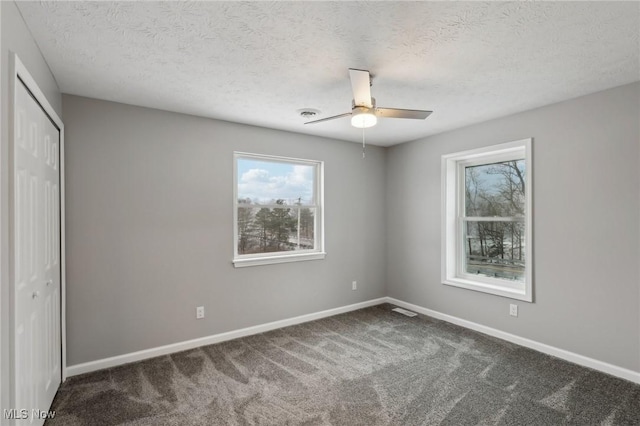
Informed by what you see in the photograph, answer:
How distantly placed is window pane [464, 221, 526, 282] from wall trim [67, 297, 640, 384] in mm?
651

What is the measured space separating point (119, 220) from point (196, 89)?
4.64 feet

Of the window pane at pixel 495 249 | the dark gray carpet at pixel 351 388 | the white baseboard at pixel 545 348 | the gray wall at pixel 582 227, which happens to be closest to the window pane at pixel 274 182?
the dark gray carpet at pixel 351 388

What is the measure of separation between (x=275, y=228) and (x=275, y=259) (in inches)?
15.5

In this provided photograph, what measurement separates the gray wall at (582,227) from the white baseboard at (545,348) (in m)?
0.05

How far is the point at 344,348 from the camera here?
135 inches

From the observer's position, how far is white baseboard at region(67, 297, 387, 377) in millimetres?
2924

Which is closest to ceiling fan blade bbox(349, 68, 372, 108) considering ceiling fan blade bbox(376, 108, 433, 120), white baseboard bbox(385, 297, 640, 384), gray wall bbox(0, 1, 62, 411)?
ceiling fan blade bbox(376, 108, 433, 120)

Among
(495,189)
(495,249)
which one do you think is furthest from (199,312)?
(495,189)

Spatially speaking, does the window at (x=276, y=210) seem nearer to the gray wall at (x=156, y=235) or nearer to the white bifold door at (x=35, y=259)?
the gray wall at (x=156, y=235)

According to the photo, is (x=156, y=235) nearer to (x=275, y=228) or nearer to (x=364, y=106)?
(x=275, y=228)

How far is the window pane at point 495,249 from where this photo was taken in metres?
3.73

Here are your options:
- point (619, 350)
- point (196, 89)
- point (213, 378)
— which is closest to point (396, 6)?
point (196, 89)

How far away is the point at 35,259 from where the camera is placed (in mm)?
2016

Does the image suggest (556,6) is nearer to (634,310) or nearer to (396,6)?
(396,6)
